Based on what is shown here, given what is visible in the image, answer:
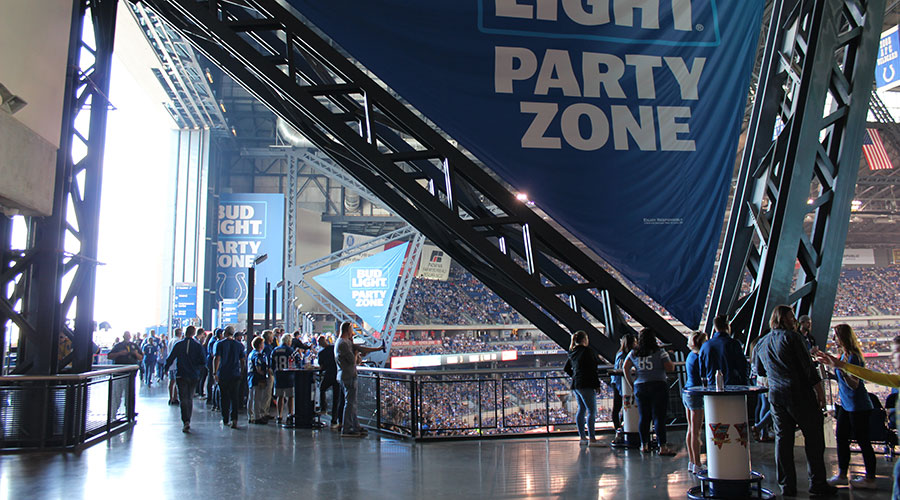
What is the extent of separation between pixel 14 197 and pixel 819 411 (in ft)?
28.6

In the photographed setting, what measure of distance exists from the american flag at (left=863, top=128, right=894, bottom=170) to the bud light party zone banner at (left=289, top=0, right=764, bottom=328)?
21.2 metres

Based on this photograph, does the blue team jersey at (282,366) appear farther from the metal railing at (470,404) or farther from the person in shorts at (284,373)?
the metal railing at (470,404)

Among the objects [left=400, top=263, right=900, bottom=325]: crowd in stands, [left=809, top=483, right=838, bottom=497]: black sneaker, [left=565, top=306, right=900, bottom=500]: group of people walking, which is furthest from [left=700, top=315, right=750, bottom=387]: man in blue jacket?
[left=400, top=263, right=900, bottom=325]: crowd in stands

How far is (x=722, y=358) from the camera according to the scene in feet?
21.9

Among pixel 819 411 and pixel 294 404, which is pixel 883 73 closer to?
pixel 819 411

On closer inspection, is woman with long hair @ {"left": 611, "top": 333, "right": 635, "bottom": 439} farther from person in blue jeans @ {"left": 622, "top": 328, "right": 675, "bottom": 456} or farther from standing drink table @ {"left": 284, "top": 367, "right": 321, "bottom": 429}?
standing drink table @ {"left": 284, "top": 367, "right": 321, "bottom": 429}

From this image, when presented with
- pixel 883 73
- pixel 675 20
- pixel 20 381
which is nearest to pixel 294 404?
pixel 20 381

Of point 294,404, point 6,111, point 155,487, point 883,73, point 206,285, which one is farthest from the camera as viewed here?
point 206,285

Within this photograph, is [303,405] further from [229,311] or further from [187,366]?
[229,311]

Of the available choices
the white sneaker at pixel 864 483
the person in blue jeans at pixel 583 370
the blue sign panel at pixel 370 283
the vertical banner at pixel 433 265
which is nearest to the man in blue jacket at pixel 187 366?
the person in blue jeans at pixel 583 370

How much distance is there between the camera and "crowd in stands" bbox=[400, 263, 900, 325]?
40688 mm

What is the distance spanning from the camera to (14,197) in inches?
297

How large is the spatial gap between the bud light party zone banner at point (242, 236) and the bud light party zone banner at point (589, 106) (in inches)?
842

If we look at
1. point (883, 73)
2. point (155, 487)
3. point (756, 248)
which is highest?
point (883, 73)
